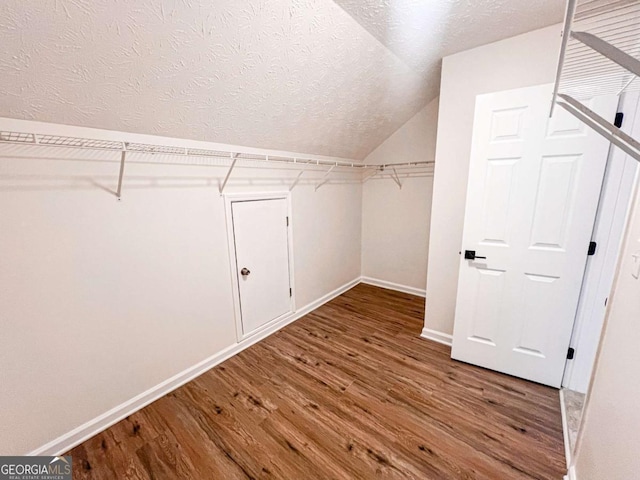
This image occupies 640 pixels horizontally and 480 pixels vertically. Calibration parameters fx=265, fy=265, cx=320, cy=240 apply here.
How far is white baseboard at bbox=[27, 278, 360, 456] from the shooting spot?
153 centimetres

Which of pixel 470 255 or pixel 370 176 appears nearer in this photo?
pixel 470 255

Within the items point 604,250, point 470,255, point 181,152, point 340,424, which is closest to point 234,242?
point 181,152

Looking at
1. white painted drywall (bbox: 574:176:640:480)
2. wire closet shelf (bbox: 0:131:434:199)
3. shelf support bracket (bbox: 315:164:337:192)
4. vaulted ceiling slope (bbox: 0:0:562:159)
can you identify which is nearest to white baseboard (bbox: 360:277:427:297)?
wire closet shelf (bbox: 0:131:434:199)

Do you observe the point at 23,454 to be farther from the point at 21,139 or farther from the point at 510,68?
the point at 510,68

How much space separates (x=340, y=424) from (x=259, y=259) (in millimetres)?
1497

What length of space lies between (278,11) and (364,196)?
2787 mm

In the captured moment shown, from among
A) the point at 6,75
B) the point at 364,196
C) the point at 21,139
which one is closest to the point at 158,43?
the point at 6,75

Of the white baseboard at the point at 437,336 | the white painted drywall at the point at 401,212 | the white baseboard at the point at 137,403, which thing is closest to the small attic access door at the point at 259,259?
the white baseboard at the point at 137,403

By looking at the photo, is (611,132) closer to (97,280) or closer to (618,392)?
(618,392)

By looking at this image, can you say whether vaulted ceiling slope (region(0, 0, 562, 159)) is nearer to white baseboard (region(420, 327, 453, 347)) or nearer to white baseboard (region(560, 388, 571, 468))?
white baseboard (region(420, 327, 453, 347))

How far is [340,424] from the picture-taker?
1.69 metres

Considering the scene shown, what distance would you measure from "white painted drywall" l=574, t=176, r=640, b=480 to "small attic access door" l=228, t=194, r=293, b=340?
2.31 meters

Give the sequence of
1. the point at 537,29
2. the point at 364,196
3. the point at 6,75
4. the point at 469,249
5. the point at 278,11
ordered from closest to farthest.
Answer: the point at 6,75, the point at 278,11, the point at 537,29, the point at 469,249, the point at 364,196

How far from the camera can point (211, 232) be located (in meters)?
2.15
